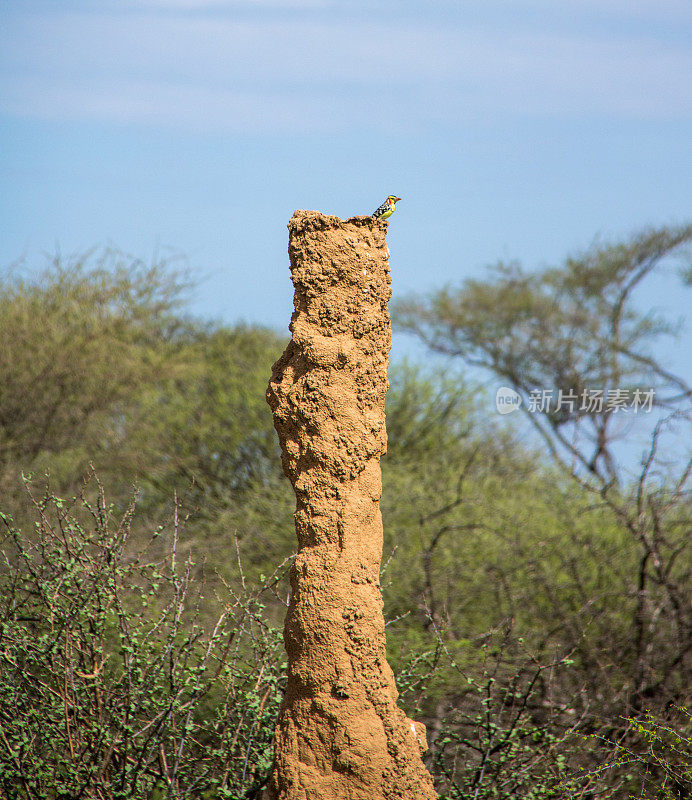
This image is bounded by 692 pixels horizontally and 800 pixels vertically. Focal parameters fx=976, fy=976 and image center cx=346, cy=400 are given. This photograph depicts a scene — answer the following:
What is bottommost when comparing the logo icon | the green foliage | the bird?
the green foliage

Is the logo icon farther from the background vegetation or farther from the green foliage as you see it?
the green foliage

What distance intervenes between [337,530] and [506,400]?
14.2 m

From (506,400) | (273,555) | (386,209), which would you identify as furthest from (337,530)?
(506,400)

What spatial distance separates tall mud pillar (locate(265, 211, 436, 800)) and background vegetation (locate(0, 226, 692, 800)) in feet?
3.54

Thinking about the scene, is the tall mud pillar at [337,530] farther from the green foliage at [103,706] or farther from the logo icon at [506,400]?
the logo icon at [506,400]

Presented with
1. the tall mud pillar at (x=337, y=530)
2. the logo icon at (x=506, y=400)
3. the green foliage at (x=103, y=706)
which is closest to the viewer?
the tall mud pillar at (x=337, y=530)

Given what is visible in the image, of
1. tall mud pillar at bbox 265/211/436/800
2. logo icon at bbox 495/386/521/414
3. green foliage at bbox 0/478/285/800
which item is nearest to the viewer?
tall mud pillar at bbox 265/211/436/800

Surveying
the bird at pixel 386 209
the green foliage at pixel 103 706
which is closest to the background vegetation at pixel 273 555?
the green foliage at pixel 103 706

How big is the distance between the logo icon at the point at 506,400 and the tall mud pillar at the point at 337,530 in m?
11.6

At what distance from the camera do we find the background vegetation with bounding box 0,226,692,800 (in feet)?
15.6

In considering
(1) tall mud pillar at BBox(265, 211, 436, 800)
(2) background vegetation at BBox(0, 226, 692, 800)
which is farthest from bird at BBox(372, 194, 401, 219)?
(2) background vegetation at BBox(0, 226, 692, 800)

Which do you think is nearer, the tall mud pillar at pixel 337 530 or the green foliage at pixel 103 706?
the tall mud pillar at pixel 337 530

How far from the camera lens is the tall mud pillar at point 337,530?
346 cm

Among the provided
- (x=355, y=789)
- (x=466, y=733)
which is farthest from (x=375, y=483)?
(x=466, y=733)
